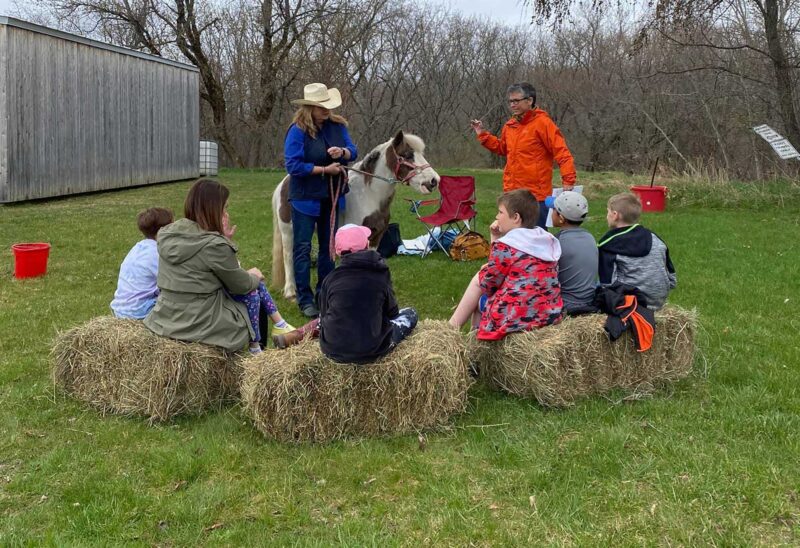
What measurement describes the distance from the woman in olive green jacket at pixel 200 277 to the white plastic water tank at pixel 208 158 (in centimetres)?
1902

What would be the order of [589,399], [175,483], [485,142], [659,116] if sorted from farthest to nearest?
[659,116], [485,142], [589,399], [175,483]

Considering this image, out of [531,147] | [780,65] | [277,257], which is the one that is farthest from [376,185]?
[780,65]

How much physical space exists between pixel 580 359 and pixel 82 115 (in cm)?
1451

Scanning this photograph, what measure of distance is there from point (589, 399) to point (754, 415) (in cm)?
94

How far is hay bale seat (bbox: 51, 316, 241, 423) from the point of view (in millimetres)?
3815

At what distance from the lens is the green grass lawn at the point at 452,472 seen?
2770 millimetres

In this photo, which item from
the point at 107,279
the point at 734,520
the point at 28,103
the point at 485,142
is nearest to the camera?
the point at 734,520

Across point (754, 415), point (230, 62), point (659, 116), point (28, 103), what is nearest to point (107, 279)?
point (754, 415)

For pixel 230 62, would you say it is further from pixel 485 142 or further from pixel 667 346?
pixel 667 346

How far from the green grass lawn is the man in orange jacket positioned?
1.93m

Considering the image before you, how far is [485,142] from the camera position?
6387 mm

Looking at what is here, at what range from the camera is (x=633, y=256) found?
4.27 meters

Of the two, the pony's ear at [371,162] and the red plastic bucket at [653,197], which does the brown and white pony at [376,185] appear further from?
the red plastic bucket at [653,197]

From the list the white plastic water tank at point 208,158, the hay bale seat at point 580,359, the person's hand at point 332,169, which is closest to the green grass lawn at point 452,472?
the hay bale seat at point 580,359
